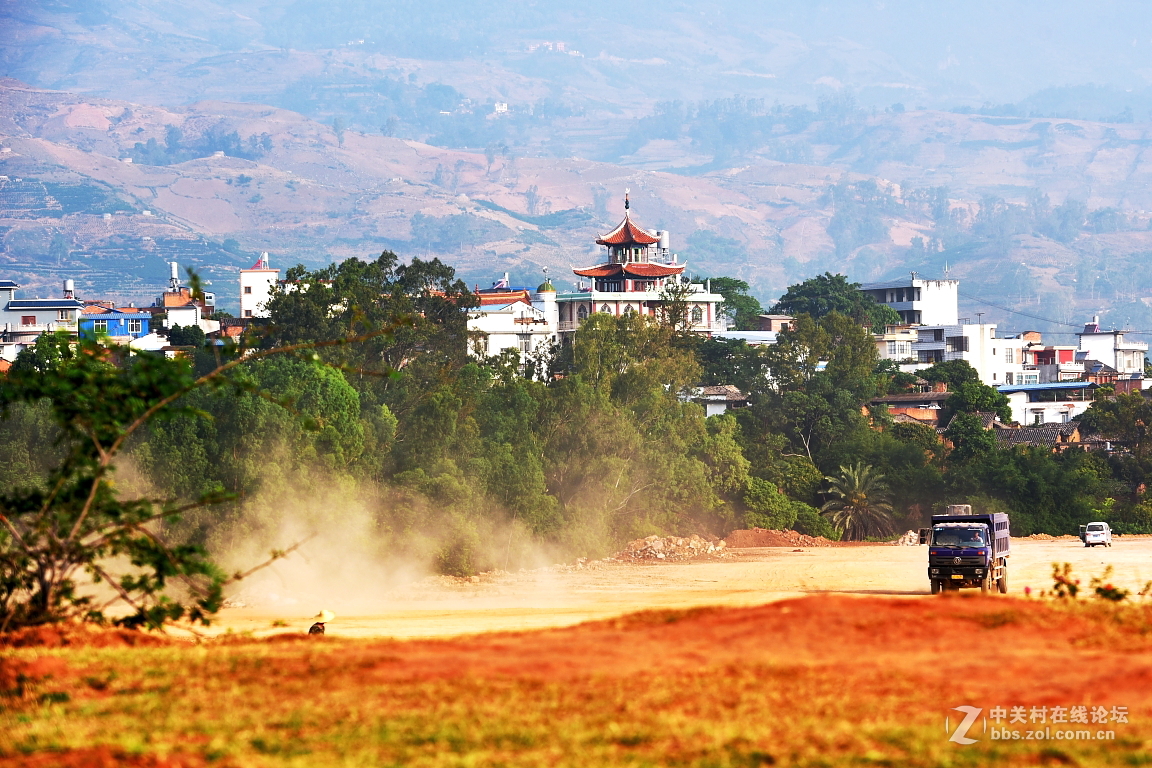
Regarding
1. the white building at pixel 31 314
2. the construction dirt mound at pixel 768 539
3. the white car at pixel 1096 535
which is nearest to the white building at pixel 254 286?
the white building at pixel 31 314

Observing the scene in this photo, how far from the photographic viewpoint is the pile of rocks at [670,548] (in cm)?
7181

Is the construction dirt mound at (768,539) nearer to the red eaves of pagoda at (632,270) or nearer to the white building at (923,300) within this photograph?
the red eaves of pagoda at (632,270)

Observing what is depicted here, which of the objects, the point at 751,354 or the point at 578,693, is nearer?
the point at 578,693

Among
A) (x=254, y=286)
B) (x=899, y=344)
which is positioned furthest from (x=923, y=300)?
(x=254, y=286)

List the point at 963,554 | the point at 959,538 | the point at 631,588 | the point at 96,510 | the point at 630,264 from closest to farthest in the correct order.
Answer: the point at 96,510
the point at 963,554
the point at 959,538
the point at 631,588
the point at 630,264

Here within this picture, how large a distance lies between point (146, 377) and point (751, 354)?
82.7 m

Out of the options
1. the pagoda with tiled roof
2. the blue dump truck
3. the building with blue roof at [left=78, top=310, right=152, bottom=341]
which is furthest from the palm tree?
the building with blue roof at [left=78, top=310, right=152, bottom=341]

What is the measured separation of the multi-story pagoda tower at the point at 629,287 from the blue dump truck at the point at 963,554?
75.7 m

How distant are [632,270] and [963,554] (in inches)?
3342

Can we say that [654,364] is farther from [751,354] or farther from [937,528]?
[937,528]

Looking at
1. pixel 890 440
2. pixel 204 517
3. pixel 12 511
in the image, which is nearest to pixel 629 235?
pixel 890 440

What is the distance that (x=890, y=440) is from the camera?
88.2m

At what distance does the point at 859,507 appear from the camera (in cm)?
8319

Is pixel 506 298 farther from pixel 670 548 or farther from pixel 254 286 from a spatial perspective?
pixel 670 548
